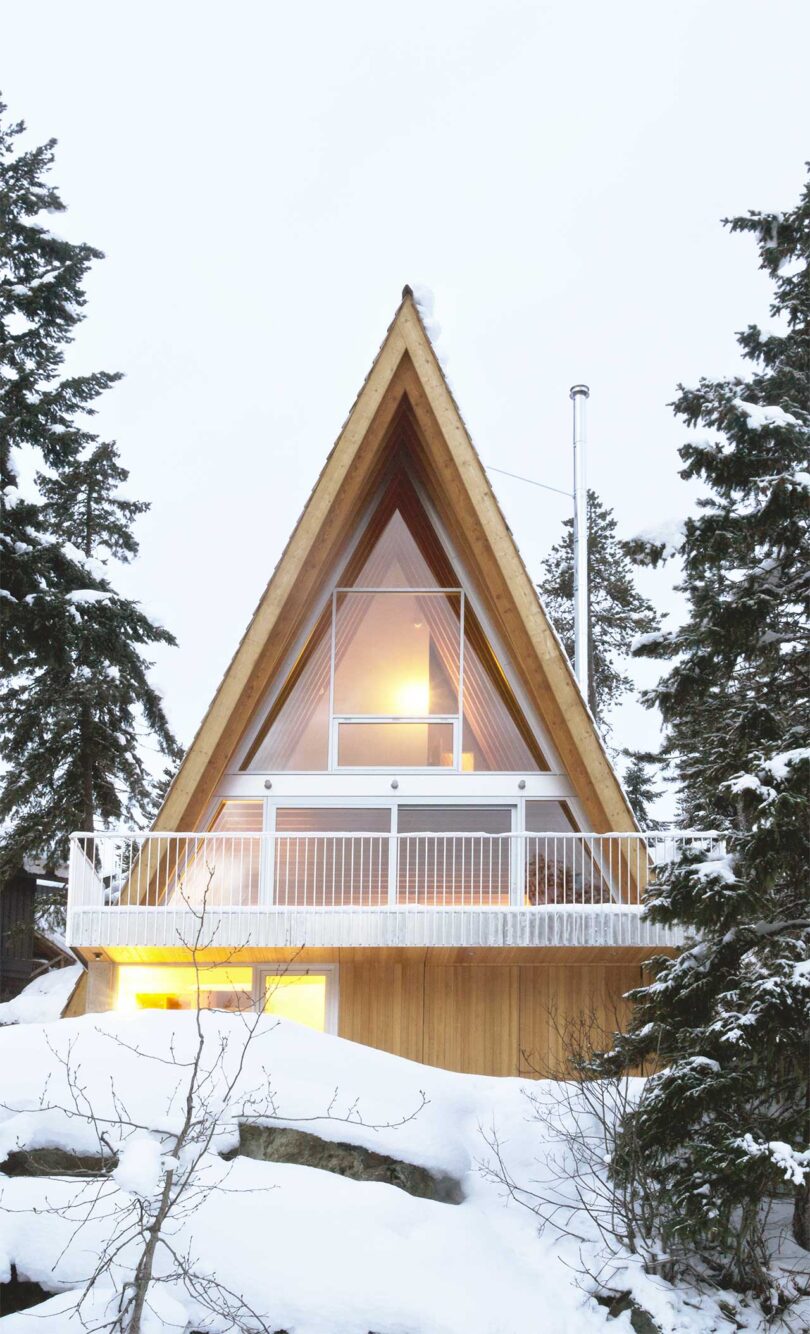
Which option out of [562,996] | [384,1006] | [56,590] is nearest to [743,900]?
[562,996]

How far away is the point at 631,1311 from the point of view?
7355 mm

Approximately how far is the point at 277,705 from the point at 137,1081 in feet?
27.2

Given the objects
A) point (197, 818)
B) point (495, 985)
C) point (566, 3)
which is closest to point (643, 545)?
point (495, 985)

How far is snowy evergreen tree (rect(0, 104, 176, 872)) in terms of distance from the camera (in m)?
16.8

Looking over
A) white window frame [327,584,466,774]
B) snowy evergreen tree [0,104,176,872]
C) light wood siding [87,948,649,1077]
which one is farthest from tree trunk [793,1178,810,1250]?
snowy evergreen tree [0,104,176,872]

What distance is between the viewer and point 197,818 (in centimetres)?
1538

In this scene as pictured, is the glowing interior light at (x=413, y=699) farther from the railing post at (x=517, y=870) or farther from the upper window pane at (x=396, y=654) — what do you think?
the railing post at (x=517, y=870)

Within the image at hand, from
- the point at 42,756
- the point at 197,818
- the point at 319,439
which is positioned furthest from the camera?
the point at 319,439

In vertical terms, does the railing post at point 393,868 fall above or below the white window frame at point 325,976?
above

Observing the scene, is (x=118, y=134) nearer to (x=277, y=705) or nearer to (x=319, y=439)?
(x=319, y=439)

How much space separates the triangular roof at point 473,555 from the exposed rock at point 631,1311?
7603 mm

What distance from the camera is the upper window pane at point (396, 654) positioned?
53.3 ft

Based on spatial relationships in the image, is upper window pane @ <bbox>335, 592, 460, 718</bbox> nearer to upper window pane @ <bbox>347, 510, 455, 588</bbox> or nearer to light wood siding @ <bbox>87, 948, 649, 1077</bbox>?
upper window pane @ <bbox>347, 510, 455, 588</bbox>

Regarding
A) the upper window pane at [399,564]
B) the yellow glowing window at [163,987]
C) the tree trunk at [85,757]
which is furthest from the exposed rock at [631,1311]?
the tree trunk at [85,757]
